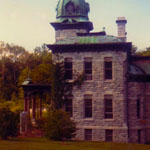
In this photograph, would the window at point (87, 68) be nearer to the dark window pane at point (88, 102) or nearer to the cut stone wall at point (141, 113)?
the dark window pane at point (88, 102)

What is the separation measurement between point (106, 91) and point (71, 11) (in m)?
14.5

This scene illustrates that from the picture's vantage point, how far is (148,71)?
3197 centimetres

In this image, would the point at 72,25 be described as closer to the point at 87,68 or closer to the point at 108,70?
the point at 87,68

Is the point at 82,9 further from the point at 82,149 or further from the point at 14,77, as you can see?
the point at 14,77

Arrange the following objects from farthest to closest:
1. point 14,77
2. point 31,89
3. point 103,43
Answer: point 14,77 < point 31,89 < point 103,43

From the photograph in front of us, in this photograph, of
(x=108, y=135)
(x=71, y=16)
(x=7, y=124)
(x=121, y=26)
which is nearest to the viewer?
(x=7, y=124)

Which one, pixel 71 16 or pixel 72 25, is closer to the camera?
pixel 72 25

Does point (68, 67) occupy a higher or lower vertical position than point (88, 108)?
higher

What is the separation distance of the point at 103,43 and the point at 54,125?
9715mm

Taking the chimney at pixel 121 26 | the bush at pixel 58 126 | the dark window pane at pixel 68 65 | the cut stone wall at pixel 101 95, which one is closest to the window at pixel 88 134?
the cut stone wall at pixel 101 95

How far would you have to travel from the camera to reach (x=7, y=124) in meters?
24.3

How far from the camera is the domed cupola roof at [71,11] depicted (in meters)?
41.1

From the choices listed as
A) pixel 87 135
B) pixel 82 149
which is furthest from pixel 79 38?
pixel 82 149

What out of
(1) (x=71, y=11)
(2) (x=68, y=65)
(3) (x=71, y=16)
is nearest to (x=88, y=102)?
(2) (x=68, y=65)
